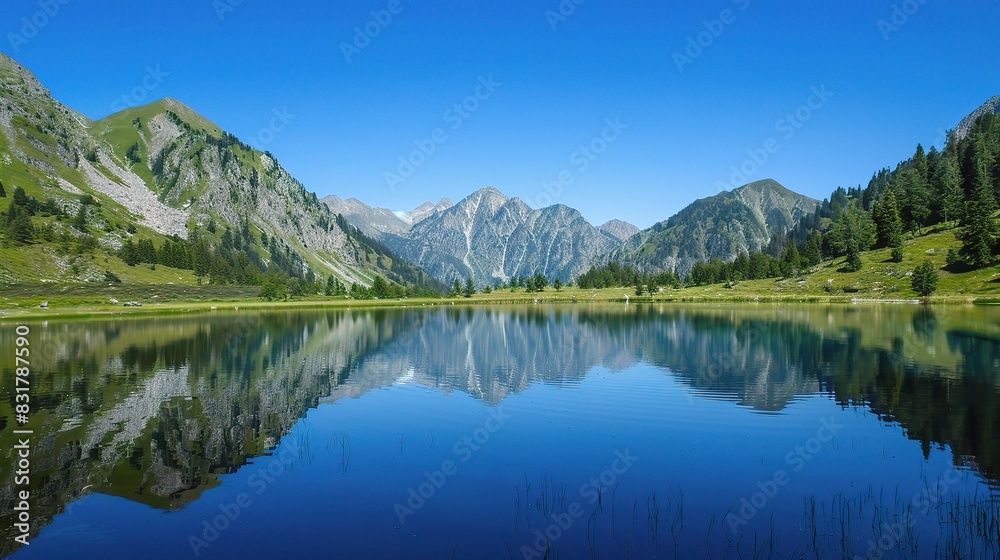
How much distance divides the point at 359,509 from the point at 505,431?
11.6 metres

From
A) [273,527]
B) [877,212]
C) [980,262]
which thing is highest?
[877,212]

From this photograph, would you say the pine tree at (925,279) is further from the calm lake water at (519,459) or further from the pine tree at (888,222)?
the calm lake water at (519,459)

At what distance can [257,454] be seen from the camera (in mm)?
24719

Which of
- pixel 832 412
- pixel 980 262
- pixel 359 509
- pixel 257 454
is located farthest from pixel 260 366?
pixel 980 262

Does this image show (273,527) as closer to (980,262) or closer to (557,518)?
(557,518)
